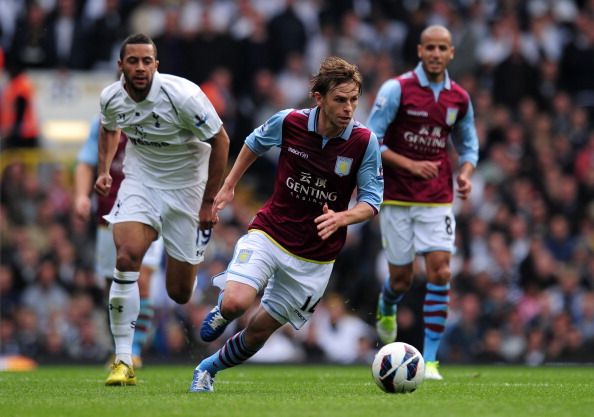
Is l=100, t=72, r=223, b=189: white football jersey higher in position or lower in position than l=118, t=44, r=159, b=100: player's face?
lower

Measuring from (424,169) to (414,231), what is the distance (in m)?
0.65

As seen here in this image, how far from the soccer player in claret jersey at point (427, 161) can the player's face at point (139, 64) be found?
2.53 m

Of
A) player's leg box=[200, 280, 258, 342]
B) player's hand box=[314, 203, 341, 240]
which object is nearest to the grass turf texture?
player's leg box=[200, 280, 258, 342]

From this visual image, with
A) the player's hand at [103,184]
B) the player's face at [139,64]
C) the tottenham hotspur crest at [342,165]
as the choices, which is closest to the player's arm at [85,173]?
the player's hand at [103,184]

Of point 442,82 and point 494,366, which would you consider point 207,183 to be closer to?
point 442,82

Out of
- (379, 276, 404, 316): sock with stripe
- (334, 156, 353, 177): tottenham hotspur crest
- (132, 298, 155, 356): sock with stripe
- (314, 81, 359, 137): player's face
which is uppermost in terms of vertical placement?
(314, 81, 359, 137): player's face

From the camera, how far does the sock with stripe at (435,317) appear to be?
1293cm

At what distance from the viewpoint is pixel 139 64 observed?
11.2 m

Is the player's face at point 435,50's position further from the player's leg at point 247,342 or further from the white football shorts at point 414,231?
the player's leg at point 247,342

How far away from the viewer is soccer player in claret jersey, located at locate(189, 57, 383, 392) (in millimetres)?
10164

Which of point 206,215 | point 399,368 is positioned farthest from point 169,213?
point 399,368

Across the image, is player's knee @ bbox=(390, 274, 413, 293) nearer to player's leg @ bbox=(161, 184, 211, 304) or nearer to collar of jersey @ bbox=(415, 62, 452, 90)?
collar of jersey @ bbox=(415, 62, 452, 90)

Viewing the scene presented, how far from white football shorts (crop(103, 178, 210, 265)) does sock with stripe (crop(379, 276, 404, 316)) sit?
6.99ft

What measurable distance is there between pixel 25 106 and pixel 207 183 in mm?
9970
